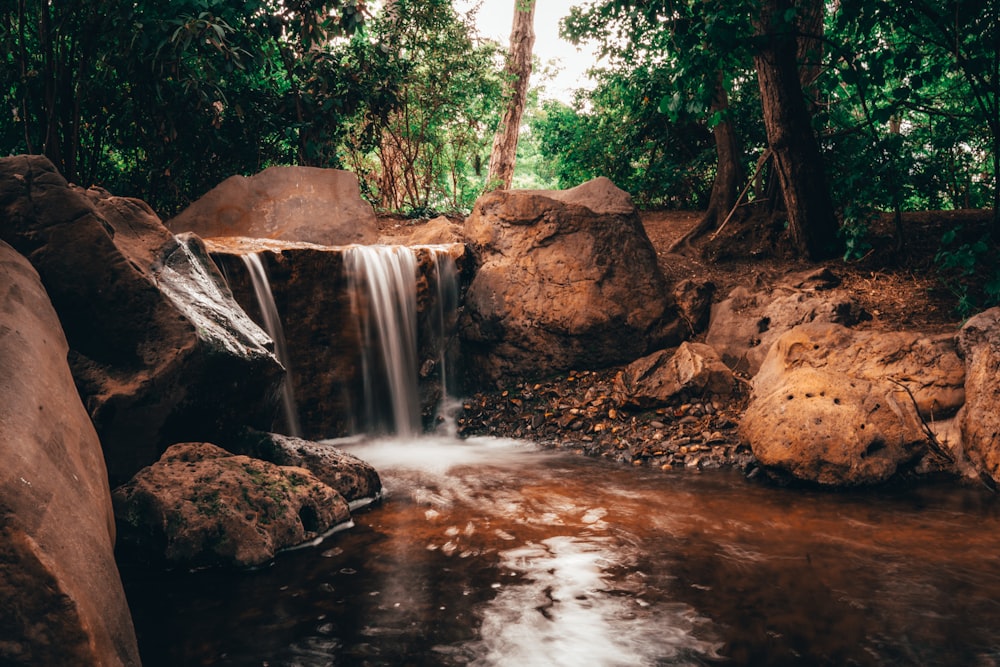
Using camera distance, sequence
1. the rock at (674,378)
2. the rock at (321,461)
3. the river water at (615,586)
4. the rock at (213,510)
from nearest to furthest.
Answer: the river water at (615,586)
the rock at (213,510)
the rock at (321,461)
the rock at (674,378)

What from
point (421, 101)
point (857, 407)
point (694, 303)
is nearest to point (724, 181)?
point (694, 303)

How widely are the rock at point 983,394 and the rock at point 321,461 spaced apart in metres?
4.85

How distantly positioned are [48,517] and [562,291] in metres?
6.66

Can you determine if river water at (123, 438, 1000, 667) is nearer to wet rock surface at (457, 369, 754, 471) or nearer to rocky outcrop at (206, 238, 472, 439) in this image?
wet rock surface at (457, 369, 754, 471)

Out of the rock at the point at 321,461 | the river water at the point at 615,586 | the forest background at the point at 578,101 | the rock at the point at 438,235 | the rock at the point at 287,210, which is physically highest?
the forest background at the point at 578,101

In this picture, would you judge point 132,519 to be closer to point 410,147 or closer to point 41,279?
point 41,279

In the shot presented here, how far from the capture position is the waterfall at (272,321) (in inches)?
287

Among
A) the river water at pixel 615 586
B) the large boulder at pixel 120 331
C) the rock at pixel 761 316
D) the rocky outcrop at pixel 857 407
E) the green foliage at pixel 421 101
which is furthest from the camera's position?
the green foliage at pixel 421 101

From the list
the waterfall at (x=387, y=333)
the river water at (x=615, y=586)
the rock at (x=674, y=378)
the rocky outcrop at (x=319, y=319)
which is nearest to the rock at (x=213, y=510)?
the river water at (x=615, y=586)

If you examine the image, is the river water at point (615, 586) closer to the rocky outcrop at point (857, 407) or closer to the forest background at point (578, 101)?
the rocky outcrop at point (857, 407)

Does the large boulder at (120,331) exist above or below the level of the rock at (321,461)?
above

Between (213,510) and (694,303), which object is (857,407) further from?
(213,510)

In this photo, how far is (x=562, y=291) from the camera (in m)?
8.61

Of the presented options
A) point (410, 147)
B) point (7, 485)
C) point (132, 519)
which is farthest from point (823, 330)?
point (410, 147)
